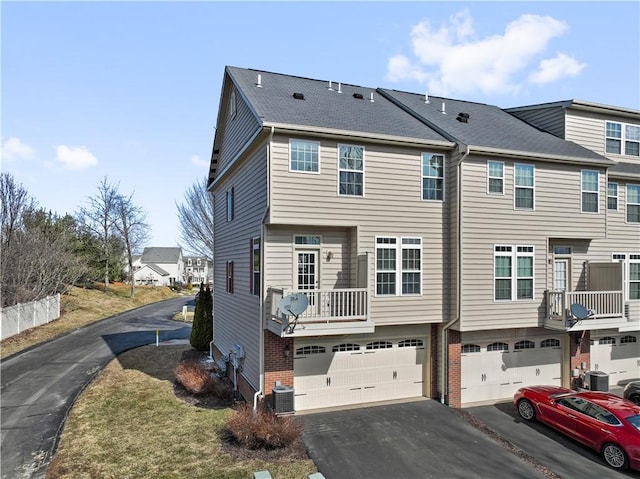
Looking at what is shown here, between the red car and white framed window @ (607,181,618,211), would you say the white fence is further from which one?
white framed window @ (607,181,618,211)

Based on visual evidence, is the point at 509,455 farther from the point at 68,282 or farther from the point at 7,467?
the point at 68,282

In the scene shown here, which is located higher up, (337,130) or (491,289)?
(337,130)

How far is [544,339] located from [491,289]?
3.64 metres

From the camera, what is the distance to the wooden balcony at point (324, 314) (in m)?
10.8

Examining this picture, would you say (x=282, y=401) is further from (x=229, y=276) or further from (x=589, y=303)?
(x=589, y=303)

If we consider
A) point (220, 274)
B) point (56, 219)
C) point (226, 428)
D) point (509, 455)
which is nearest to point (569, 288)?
point (509, 455)

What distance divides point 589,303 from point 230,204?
14134 mm

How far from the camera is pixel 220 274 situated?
63.8 feet

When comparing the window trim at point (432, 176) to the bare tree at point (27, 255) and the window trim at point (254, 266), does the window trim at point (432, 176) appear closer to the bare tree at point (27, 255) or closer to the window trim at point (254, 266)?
the window trim at point (254, 266)

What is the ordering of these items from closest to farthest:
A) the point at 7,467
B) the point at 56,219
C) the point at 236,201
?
the point at 7,467
the point at 236,201
the point at 56,219

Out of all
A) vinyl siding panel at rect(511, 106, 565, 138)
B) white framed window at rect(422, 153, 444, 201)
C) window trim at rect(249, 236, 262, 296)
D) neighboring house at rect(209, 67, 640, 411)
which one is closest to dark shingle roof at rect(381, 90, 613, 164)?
neighboring house at rect(209, 67, 640, 411)

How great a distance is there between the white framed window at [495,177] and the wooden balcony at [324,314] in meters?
5.79

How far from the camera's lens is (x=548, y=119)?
17141mm

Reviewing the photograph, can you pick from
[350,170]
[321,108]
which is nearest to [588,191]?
[350,170]
